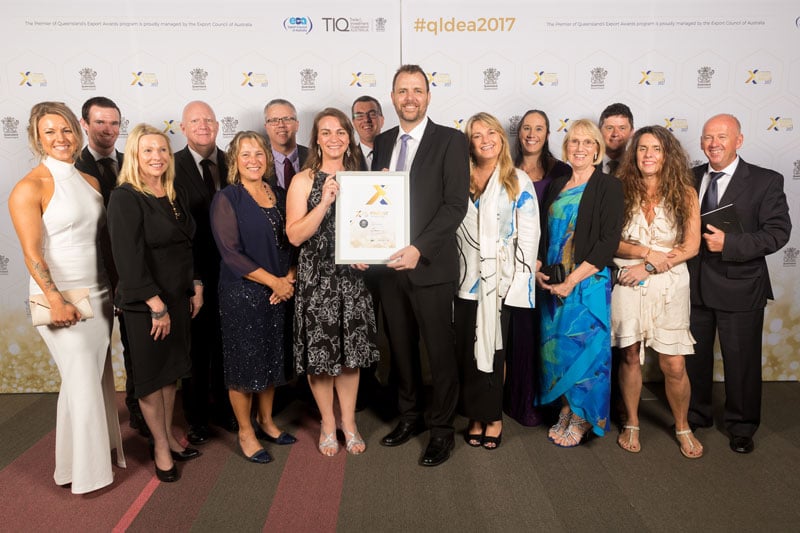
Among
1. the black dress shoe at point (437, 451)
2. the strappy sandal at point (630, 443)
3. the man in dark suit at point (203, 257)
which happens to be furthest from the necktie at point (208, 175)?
the strappy sandal at point (630, 443)

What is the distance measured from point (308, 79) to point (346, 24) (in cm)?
45

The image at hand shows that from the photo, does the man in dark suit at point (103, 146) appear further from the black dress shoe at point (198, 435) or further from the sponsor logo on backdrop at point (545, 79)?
the sponsor logo on backdrop at point (545, 79)

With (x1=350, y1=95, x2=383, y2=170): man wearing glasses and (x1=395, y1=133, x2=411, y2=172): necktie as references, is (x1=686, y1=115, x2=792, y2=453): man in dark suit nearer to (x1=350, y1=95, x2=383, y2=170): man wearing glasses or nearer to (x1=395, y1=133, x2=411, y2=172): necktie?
(x1=395, y1=133, x2=411, y2=172): necktie

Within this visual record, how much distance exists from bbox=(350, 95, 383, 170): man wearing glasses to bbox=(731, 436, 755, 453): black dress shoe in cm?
267

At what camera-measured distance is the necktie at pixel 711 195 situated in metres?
3.06

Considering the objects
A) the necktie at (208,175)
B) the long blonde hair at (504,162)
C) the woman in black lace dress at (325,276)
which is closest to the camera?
the woman in black lace dress at (325,276)

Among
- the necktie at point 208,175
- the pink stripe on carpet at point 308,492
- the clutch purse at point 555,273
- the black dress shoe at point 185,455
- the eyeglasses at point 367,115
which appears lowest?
the pink stripe on carpet at point 308,492

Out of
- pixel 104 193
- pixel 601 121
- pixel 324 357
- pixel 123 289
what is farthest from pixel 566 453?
pixel 104 193

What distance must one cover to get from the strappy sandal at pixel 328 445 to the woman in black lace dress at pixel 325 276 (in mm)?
353

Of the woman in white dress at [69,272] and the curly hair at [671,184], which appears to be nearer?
the woman in white dress at [69,272]

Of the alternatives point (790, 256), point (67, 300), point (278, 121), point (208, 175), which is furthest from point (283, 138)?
point (790, 256)

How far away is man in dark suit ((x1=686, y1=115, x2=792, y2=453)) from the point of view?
2.96 metres

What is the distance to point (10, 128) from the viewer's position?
378cm

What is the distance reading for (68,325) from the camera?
2.53m
